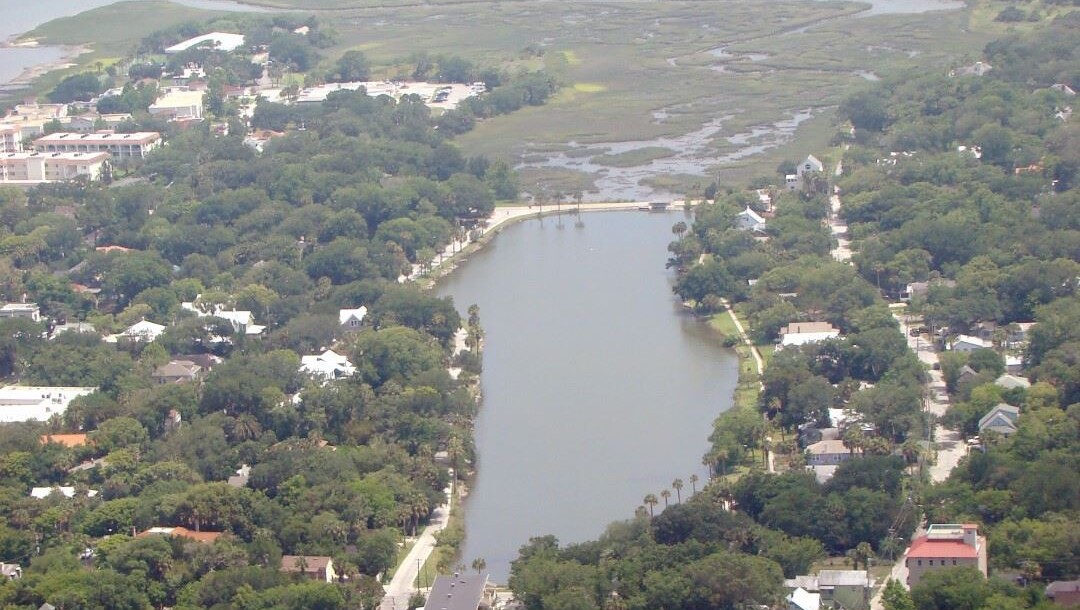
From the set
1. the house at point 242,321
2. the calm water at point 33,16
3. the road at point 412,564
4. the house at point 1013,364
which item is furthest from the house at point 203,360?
the calm water at point 33,16

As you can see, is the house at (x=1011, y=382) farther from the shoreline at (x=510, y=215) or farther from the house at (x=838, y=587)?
the shoreline at (x=510, y=215)

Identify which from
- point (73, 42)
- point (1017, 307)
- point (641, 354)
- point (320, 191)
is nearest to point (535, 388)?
point (641, 354)

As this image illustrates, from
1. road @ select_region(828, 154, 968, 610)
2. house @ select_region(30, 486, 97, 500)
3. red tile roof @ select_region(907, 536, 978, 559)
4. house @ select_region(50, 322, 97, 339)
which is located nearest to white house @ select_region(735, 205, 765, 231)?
road @ select_region(828, 154, 968, 610)

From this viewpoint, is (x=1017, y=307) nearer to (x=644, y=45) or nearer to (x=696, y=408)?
(x=696, y=408)

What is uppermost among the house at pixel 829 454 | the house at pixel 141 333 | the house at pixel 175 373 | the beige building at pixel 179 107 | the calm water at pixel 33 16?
the house at pixel 829 454

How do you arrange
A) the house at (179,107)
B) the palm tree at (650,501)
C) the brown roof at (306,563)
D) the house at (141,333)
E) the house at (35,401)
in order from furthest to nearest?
the house at (179,107)
the house at (141,333)
the house at (35,401)
the palm tree at (650,501)
the brown roof at (306,563)
